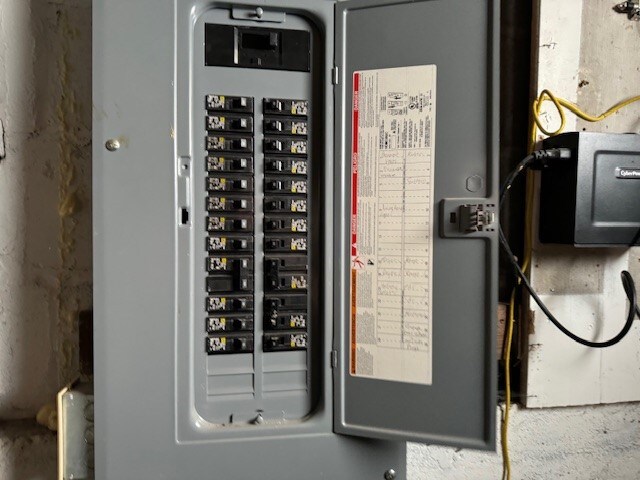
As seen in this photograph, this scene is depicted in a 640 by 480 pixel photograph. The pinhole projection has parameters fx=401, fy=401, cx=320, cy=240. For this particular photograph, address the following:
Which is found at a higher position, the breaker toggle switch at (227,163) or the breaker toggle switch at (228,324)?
the breaker toggle switch at (227,163)

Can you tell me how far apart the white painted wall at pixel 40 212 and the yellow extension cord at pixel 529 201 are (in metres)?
0.89

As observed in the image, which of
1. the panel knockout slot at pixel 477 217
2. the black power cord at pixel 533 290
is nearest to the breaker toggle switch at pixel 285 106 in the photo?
the panel knockout slot at pixel 477 217

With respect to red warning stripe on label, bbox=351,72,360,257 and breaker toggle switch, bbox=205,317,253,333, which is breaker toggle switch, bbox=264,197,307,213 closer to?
red warning stripe on label, bbox=351,72,360,257

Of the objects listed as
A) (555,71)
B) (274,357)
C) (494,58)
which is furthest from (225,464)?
(555,71)

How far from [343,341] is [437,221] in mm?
268

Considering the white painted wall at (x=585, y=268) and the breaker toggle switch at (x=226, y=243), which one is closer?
the breaker toggle switch at (x=226, y=243)

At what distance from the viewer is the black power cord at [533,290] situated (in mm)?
795

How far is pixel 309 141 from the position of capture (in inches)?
28.4

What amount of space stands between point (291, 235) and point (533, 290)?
53cm

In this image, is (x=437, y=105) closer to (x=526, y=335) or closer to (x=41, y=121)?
(x=526, y=335)

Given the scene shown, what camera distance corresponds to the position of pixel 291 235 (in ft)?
2.36

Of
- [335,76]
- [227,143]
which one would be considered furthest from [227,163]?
[335,76]

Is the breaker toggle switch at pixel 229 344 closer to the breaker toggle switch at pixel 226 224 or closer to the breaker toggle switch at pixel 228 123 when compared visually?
the breaker toggle switch at pixel 226 224

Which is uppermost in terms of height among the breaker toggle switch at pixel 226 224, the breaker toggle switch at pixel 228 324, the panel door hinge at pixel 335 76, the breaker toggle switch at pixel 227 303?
the panel door hinge at pixel 335 76
